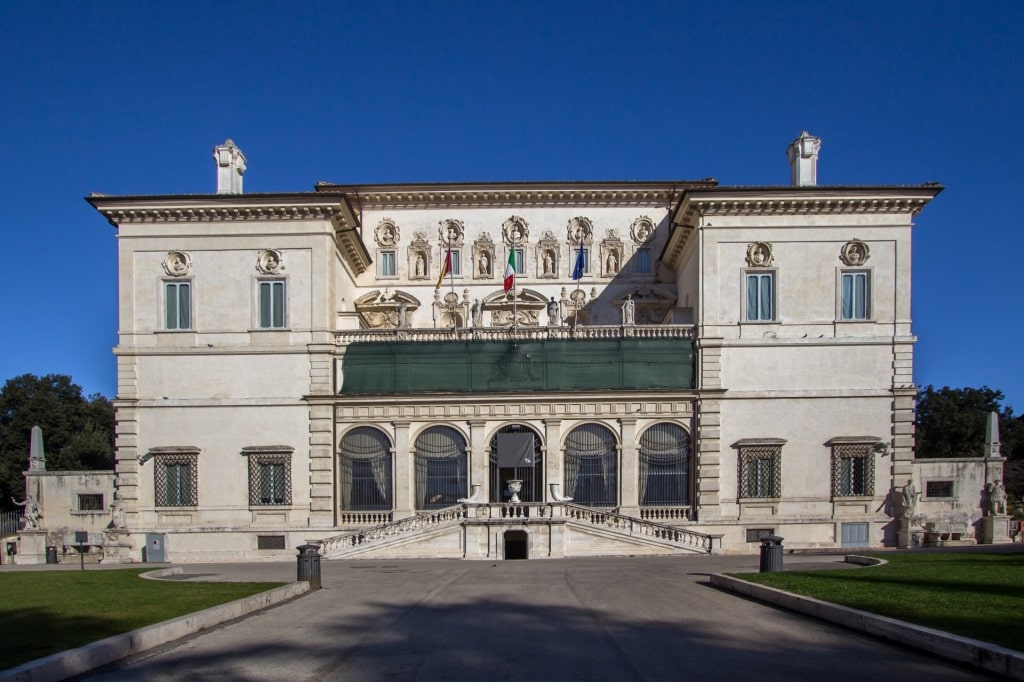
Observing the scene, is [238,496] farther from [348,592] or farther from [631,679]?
[631,679]

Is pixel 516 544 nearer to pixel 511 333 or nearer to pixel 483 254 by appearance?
pixel 511 333

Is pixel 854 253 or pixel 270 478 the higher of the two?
pixel 854 253

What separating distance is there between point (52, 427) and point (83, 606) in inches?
2406

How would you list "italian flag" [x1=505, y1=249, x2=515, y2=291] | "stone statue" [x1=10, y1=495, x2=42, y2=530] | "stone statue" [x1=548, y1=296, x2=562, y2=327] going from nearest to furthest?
"stone statue" [x1=10, y1=495, x2=42, y2=530], "stone statue" [x1=548, y1=296, x2=562, y2=327], "italian flag" [x1=505, y1=249, x2=515, y2=291]

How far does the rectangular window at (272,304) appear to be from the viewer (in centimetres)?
3719

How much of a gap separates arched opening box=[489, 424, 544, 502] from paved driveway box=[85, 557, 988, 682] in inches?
593

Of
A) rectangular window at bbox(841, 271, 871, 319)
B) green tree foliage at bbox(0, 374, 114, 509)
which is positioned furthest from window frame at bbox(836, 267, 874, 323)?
green tree foliage at bbox(0, 374, 114, 509)

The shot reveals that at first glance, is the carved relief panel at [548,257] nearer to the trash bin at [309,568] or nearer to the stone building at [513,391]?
the stone building at [513,391]

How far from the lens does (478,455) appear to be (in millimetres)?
37250

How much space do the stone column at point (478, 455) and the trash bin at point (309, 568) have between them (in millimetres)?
15100

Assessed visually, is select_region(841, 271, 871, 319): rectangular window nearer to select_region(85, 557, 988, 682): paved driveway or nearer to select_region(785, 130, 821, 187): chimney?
select_region(785, 130, 821, 187): chimney

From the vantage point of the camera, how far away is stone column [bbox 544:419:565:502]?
37094mm

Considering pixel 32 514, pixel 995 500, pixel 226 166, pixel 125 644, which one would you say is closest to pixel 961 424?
pixel 995 500

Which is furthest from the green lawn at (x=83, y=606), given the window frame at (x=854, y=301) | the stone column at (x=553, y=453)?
the window frame at (x=854, y=301)
